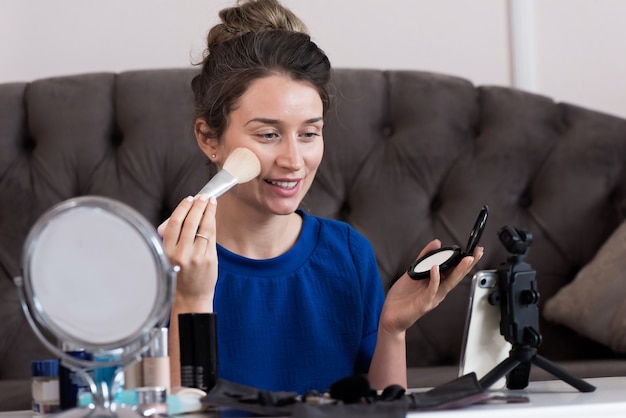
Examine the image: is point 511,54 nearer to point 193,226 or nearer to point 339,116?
point 339,116

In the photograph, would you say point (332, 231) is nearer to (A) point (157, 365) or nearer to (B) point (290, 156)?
(B) point (290, 156)

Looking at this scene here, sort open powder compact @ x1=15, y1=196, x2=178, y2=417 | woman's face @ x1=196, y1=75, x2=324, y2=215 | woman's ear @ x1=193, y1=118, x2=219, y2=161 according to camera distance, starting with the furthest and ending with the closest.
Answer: woman's ear @ x1=193, y1=118, x2=219, y2=161
woman's face @ x1=196, y1=75, x2=324, y2=215
open powder compact @ x1=15, y1=196, x2=178, y2=417

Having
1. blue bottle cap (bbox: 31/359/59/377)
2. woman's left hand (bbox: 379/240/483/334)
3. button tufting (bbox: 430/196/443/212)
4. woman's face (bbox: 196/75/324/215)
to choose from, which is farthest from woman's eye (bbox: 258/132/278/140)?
button tufting (bbox: 430/196/443/212)

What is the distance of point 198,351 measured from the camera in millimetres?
995

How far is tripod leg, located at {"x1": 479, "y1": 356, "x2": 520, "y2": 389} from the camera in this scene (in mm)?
1021

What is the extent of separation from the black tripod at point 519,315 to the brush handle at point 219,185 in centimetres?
36

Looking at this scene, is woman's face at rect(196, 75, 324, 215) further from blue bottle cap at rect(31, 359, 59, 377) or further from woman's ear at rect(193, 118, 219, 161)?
blue bottle cap at rect(31, 359, 59, 377)

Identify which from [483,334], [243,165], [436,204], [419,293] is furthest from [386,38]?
[483,334]

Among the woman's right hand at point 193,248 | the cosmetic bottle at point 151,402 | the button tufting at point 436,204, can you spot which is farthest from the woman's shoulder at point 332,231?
the cosmetic bottle at point 151,402

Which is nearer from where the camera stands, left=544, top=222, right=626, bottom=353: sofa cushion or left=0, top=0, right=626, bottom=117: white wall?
left=544, top=222, right=626, bottom=353: sofa cushion

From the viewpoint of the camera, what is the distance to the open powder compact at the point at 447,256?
1.03 meters

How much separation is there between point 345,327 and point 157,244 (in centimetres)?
75

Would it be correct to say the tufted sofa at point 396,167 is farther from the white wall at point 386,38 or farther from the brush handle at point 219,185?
the brush handle at point 219,185

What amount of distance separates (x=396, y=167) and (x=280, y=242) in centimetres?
59
